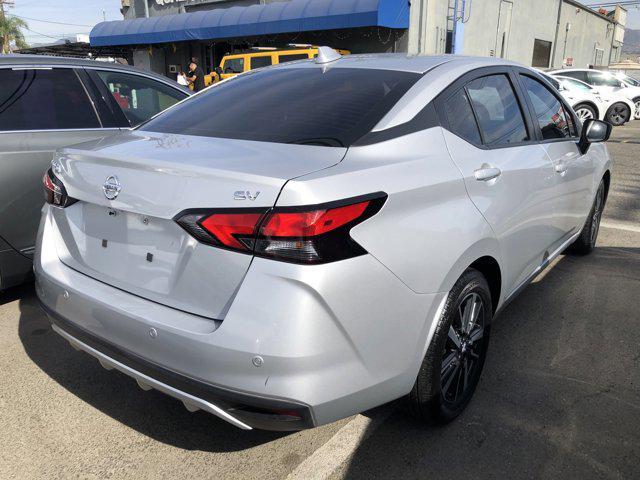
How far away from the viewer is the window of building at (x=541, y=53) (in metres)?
26.5

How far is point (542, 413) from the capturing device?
2566 mm

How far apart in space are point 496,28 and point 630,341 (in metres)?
21.2

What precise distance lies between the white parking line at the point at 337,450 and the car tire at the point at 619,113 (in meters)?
17.4

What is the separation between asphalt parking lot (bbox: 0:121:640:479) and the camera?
7.28 feet

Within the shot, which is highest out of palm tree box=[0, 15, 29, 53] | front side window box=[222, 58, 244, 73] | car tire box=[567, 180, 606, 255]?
palm tree box=[0, 15, 29, 53]

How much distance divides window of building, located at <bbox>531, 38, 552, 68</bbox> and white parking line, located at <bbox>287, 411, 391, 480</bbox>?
1080 inches

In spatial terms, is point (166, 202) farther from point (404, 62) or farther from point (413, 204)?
point (404, 62)

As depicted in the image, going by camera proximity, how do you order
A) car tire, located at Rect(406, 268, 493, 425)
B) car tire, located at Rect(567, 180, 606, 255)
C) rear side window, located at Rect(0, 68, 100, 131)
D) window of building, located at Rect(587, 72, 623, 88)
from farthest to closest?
window of building, located at Rect(587, 72, 623, 88) → car tire, located at Rect(567, 180, 606, 255) → rear side window, located at Rect(0, 68, 100, 131) → car tire, located at Rect(406, 268, 493, 425)

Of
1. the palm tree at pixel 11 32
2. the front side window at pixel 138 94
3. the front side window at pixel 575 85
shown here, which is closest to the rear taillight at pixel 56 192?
the front side window at pixel 138 94

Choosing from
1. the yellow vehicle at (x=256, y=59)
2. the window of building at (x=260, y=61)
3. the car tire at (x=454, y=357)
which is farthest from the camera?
the window of building at (x=260, y=61)

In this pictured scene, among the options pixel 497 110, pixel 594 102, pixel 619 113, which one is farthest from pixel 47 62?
pixel 619 113

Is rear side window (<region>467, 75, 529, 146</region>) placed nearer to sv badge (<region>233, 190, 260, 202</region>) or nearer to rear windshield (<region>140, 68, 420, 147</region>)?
rear windshield (<region>140, 68, 420, 147</region>)

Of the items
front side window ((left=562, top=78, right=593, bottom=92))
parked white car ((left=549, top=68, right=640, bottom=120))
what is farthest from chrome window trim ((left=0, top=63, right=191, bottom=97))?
parked white car ((left=549, top=68, right=640, bottom=120))

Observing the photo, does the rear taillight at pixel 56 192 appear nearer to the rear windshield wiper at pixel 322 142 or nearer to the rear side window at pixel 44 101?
the rear windshield wiper at pixel 322 142
